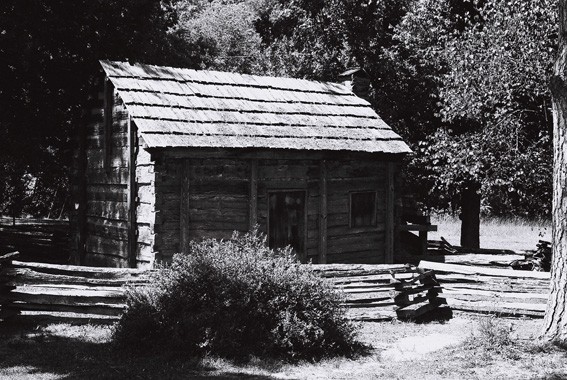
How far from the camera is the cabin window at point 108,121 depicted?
16250 millimetres

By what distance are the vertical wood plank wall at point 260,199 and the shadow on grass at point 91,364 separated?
4343 mm

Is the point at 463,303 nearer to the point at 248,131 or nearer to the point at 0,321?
the point at 248,131

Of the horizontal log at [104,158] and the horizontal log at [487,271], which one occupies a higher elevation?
the horizontal log at [104,158]

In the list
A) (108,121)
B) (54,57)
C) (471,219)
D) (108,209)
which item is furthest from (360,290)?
(471,219)

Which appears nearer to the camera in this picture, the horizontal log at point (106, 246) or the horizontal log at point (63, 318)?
the horizontal log at point (63, 318)

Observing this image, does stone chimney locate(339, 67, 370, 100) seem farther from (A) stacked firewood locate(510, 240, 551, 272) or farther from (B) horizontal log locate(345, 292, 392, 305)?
(B) horizontal log locate(345, 292, 392, 305)

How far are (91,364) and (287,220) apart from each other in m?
7.75

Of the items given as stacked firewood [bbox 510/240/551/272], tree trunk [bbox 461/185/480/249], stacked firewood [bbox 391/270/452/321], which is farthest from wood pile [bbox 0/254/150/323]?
tree trunk [bbox 461/185/480/249]

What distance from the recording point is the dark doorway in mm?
16312

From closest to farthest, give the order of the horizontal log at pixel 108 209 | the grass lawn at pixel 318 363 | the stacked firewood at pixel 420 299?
1. the grass lawn at pixel 318 363
2. the stacked firewood at pixel 420 299
3. the horizontal log at pixel 108 209

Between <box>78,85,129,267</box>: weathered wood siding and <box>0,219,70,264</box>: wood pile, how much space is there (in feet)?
10.3

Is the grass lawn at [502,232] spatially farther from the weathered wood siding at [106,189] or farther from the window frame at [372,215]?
the weathered wood siding at [106,189]

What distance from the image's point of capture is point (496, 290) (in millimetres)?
13531

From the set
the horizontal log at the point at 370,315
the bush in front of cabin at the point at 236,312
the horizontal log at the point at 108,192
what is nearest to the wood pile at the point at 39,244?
the horizontal log at the point at 108,192
